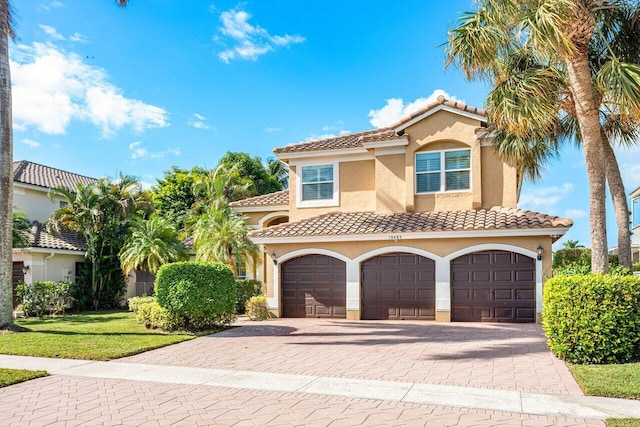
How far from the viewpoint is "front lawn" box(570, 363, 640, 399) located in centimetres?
763

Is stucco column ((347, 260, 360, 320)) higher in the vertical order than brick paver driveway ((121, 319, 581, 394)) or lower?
higher

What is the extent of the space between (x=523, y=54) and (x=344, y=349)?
30.7 feet

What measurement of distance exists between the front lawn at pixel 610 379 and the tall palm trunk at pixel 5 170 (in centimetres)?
1594

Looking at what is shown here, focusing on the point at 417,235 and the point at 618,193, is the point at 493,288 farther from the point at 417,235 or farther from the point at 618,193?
the point at 618,193

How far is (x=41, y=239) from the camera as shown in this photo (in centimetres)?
2377

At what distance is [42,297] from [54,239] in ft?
13.2

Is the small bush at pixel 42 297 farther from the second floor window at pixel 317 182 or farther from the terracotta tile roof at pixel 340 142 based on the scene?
the second floor window at pixel 317 182

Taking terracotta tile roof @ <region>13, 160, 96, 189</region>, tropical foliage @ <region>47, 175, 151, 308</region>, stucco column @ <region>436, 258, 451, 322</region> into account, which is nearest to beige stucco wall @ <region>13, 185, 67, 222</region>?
terracotta tile roof @ <region>13, 160, 96, 189</region>

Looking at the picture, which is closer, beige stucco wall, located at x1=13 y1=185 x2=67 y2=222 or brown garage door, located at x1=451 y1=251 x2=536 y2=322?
brown garage door, located at x1=451 y1=251 x2=536 y2=322

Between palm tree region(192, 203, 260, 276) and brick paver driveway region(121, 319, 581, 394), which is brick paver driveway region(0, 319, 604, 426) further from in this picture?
palm tree region(192, 203, 260, 276)

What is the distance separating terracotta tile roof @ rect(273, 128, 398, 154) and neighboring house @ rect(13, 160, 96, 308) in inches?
466

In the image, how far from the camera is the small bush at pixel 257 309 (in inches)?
736

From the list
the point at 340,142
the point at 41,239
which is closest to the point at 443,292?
the point at 340,142

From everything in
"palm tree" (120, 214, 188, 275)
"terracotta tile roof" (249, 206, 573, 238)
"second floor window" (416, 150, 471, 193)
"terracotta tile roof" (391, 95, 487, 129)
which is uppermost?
"terracotta tile roof" (391, 95, 487, 129)
